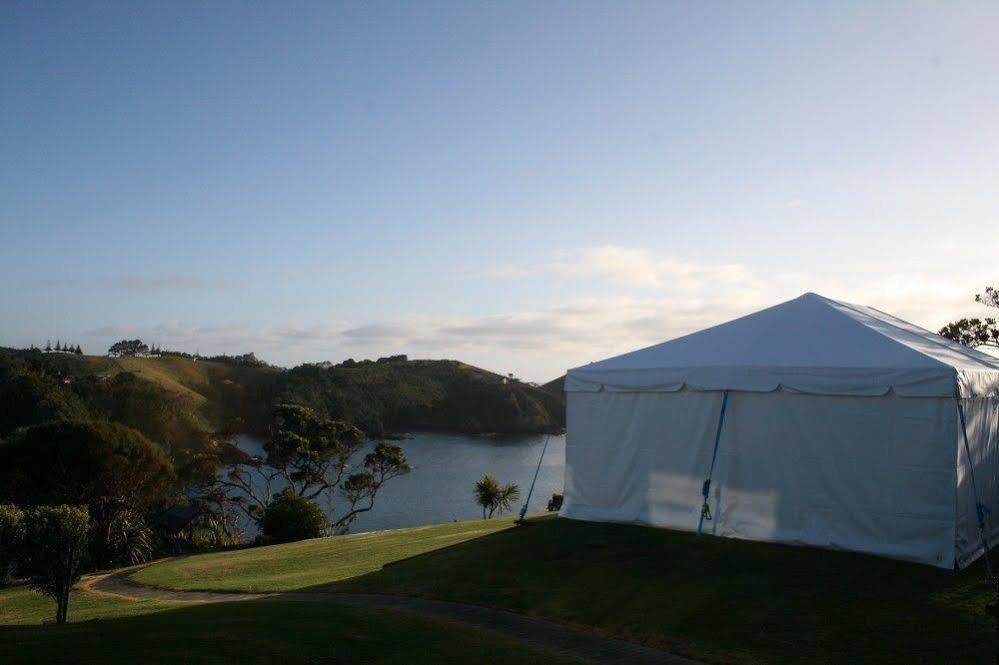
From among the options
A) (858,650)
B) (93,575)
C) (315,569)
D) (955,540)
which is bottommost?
(93,575)

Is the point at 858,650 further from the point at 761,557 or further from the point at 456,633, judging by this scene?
the point at 456,633

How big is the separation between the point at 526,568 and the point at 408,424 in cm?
5915

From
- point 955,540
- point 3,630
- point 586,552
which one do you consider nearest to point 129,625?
point 3,630

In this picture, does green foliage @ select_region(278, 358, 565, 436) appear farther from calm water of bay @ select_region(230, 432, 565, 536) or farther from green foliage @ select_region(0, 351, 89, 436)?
green foliage @ select_region(0, 351, 89, 436)

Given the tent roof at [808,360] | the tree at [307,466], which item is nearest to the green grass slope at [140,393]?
the tree at [307,466]

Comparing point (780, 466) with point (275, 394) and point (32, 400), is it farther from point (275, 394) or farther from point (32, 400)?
point (275, 394)

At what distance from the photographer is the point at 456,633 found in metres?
7.86

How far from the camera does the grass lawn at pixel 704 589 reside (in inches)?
275

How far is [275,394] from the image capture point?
6538 cm

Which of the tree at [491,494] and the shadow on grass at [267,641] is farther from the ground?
the shadow on grass at [267,641]

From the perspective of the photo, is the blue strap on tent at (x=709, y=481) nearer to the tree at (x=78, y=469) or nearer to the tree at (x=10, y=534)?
the tree at (x=10, y=534)

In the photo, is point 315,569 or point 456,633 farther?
point 315,569

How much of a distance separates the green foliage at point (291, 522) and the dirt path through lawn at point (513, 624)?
11250mm

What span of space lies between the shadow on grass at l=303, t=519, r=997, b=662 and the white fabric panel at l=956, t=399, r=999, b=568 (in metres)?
0.75
